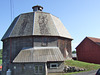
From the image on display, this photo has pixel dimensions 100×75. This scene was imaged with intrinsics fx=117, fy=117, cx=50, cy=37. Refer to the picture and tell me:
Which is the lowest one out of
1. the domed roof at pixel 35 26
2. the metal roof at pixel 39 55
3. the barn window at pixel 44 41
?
the metal roof at pixel 39 55

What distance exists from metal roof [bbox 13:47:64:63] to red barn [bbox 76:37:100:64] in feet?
33.3

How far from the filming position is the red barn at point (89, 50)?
25641 mm

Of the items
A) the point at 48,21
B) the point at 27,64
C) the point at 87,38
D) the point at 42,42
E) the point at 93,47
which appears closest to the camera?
the point at 27,64

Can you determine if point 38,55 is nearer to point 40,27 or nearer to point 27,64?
point 27,64

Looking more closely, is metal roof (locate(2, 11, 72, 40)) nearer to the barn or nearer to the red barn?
the barn

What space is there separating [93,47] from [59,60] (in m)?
11.8

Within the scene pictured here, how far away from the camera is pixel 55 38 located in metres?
21.5

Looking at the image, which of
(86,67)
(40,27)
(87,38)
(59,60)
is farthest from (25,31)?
(87,38)

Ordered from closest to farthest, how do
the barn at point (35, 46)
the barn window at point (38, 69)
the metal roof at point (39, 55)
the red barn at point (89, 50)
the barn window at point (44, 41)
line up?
1. the barn window at point (38, 69)
2. the barn at point (35, 46)
3. the metal roof at point (39, 55)
4. the barn window at point (44, 41)
5. the red barn at point (89, 50)

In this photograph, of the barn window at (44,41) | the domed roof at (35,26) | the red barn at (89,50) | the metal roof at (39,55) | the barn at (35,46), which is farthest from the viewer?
the red barn at (89,50)

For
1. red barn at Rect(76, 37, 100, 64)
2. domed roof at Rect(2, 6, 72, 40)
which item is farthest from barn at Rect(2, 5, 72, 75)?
red barn at Rect(76, 37, 100, 64)

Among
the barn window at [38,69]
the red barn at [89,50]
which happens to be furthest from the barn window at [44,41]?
the red barn at [89,50]

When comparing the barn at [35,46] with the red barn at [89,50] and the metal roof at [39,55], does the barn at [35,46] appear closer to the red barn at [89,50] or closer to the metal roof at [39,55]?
the metal roof at [39,55]

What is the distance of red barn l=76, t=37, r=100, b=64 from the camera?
25641 millimetres
